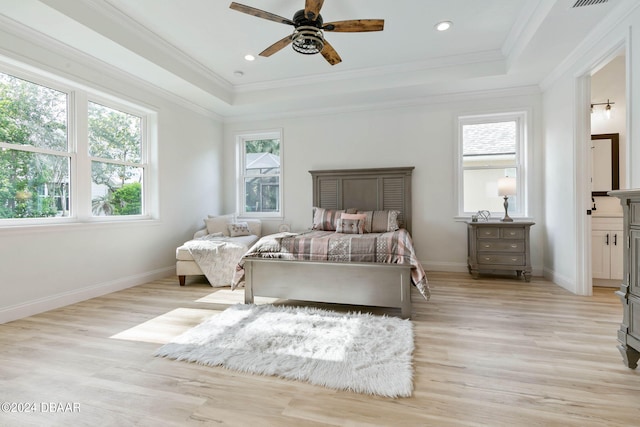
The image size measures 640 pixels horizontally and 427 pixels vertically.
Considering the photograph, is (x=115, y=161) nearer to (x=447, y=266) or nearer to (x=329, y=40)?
(x=329, y=40)

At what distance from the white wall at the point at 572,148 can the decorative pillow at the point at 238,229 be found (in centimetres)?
Answer: 426

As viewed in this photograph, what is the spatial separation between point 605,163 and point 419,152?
2.24 meters

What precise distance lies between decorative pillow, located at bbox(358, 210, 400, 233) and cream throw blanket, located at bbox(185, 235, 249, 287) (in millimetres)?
1770

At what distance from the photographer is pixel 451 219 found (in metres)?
4.59

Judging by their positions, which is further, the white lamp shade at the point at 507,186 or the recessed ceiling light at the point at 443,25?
the white lamp shade at the point at 507,186

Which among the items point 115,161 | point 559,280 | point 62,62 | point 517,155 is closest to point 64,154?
point 115,161

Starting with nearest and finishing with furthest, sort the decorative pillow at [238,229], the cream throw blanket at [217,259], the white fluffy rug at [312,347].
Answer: the white fluffy rug at [312,347] → the cream throw blanket at [217,259] → the decorative pillow at [238,229]

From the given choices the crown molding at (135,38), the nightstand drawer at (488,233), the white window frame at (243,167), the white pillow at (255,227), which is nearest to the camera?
the crown molding at (135,38)

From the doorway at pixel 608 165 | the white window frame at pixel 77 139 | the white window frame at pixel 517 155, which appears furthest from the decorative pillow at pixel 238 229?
the doorway at pixel 608 165

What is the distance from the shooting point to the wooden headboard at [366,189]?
468 cm

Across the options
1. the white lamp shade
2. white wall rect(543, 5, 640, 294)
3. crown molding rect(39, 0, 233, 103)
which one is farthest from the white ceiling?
the white lamp shade

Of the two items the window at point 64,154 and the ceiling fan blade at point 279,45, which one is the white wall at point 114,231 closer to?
the window at point 64,154

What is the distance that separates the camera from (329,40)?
11.4 feet

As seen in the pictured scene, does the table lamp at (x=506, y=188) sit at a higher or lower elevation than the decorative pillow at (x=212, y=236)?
higher
